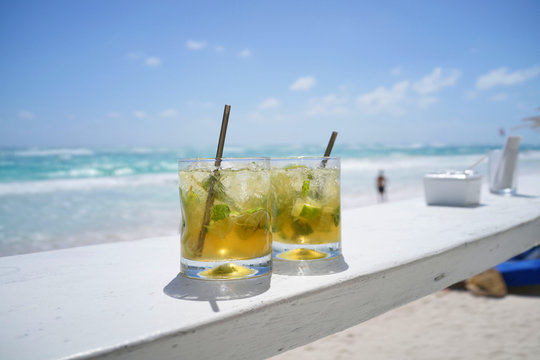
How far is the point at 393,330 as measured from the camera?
3.87 meters

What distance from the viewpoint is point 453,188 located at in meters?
2.39

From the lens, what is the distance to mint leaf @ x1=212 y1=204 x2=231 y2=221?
39.3 inches

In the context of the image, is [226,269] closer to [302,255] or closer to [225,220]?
[225,220]

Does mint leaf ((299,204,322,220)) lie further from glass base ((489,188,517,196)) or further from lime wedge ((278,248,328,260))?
glass base ((489,188,517,196))

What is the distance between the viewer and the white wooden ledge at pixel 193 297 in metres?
0.74

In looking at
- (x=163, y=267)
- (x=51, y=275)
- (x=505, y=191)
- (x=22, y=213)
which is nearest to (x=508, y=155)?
(x=505, y=191)

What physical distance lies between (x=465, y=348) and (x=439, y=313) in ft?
2.73

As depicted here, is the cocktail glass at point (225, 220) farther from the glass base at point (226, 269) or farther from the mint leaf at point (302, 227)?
the mint leaf at point (302, 227)

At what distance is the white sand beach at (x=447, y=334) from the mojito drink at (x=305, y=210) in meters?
2.28

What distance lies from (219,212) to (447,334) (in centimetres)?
341

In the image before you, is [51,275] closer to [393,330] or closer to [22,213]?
[393,330]

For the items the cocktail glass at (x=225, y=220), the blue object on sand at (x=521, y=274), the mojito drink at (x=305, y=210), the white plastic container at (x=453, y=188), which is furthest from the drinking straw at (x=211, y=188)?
the blue object on sand at (x=521, y=274)

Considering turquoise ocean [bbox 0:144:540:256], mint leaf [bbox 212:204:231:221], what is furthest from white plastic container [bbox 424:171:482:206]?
mint leaf [bbox 212:204:231:221]

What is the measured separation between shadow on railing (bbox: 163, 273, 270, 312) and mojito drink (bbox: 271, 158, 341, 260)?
5.7 inches
